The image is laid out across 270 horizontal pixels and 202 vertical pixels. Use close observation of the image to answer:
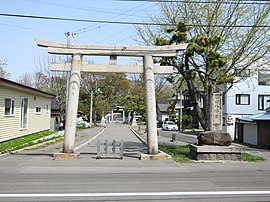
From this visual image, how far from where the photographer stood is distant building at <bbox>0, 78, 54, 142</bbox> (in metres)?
20.1

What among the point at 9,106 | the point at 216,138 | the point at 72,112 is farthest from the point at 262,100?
the point at 72,112

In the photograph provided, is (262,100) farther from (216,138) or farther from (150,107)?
(150,107)

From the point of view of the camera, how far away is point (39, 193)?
26.9 feet

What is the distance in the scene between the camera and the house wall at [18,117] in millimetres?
20109

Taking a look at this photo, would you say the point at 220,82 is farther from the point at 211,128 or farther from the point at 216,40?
the point at 211,128

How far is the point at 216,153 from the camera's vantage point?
15.1 metres

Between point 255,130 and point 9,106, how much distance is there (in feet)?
62.5

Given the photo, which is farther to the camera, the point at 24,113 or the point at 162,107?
the point at 162,107

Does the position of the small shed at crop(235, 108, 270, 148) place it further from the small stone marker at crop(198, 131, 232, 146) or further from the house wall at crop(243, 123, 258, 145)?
the small stone marker at crop(198, 131, 232, 146)

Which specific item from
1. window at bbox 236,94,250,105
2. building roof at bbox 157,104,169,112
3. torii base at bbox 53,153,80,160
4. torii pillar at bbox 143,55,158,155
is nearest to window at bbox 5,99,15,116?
torii base at bbox 53,153,80,160

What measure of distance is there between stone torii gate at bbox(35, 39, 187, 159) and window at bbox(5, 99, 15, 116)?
7180 millimetres

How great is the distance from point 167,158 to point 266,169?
13.6 feet

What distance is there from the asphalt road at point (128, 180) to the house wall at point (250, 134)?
13.9 metres

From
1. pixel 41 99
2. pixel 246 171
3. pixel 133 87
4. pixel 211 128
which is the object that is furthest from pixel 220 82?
pixel 133 87
